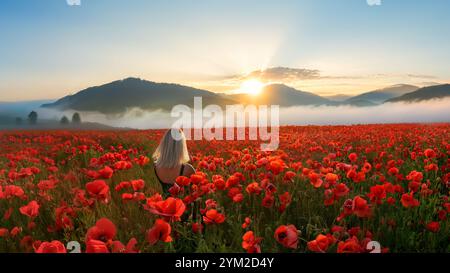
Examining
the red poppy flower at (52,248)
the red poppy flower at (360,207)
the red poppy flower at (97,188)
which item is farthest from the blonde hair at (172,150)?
the red poppy flower at (52,248)

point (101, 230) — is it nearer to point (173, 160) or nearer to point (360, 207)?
point (360, 207)

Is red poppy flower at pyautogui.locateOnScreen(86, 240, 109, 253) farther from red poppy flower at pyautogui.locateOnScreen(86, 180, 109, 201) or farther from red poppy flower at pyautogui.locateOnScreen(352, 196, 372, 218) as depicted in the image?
red poppy flower at pyautogui.locateOnScreen(352, 196, 372, 218)

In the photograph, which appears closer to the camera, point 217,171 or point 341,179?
point 341,179

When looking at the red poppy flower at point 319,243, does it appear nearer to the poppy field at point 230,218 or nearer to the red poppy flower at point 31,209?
the poppy field at point 230,218

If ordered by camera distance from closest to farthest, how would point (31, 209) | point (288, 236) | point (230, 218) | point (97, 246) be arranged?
point (97, 246) → point (288, 236) → point (31, 209) → point (230, 218)

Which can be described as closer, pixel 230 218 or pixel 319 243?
pixel 319 243

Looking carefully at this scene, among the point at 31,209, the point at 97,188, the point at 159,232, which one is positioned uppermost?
the point at 97,188

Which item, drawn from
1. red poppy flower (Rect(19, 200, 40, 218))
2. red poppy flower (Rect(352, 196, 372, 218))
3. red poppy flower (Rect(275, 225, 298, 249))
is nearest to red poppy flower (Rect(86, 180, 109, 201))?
red poppy flower (Rect(19, 200, 40, 218))

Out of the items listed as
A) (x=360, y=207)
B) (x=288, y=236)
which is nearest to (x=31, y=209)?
(x=288, y=236)

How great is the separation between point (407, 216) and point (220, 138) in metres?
5.78

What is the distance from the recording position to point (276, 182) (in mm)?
4242

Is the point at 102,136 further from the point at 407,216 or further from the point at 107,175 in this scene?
the point at 407,216
